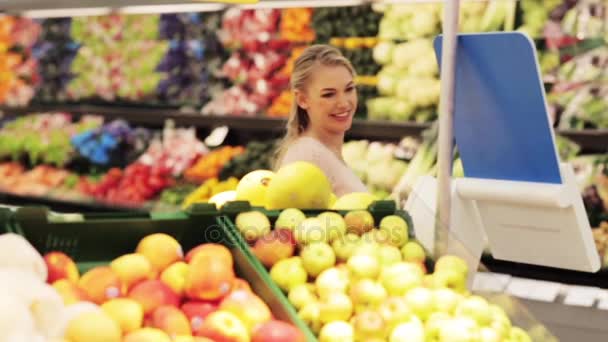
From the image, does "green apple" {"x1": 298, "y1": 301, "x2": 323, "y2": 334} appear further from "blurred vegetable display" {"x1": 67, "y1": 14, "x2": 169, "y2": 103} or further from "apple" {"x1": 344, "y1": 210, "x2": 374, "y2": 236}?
"blurred vegetable display" {"x1": 67, "y1": 14, "x2": 169, "y2": 103}

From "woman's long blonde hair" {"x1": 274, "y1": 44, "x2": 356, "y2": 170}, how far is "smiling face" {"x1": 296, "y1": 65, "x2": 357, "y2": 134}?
0.8 inches

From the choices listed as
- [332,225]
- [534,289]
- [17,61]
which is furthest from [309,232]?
[17,61]

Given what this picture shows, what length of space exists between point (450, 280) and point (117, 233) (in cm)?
75

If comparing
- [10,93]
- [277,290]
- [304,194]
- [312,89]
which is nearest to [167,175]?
[10,93]

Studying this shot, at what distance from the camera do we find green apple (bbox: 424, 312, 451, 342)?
167 centimetres

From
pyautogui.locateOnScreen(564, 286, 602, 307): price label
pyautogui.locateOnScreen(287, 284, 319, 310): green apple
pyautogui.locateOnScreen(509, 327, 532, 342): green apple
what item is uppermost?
pyautogui.locateOnScreen(287, 284, 319, 310): green apple

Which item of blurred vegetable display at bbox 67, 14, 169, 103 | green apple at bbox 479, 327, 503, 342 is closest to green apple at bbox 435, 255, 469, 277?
green apple at bbox 479, 327, 503, 342

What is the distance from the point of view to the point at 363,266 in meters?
1.84

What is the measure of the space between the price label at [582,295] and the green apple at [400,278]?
3339mm

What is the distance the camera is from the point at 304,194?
2.38m

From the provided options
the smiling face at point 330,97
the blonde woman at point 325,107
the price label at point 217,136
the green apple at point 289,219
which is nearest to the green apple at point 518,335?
the green apple at point 289,219

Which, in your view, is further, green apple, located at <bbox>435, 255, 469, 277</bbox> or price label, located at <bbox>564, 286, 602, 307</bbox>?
price label, located at <bbox>564, 286, 602, 307</bbox>

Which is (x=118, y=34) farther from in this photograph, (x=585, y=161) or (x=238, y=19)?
(x=585, y=161)

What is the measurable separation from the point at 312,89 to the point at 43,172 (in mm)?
3981
